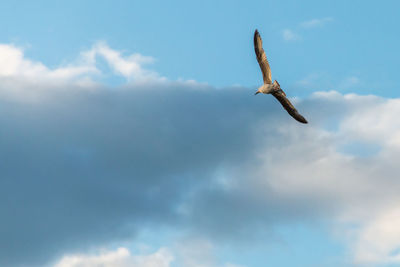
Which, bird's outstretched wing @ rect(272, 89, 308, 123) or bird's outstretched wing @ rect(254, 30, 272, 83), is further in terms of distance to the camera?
bird's outstretched wing @ rect(272, 89, 308, 123)

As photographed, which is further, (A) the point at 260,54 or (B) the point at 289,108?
(B) the point at 289,108

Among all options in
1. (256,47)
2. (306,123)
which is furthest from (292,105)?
(256,47)

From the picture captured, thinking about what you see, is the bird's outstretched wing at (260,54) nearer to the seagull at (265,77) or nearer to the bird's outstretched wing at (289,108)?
the seagull at (265,77)

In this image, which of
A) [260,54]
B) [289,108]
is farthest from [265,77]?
[289,108]

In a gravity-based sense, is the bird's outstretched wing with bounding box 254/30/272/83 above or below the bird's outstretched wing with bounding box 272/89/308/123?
above

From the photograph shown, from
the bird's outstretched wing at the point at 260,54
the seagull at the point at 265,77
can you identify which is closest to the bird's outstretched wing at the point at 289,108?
the seagull at the point at 265,77

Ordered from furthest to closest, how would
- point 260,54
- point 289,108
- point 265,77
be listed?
point 289,108
point 265,77
point 260,54

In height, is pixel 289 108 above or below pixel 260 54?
below

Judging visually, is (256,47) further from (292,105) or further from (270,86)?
(292,105)

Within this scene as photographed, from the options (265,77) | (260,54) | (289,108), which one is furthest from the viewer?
(289,108)

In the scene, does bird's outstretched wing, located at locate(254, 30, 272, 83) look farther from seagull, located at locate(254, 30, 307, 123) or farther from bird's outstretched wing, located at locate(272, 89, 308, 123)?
bird's outstretched wing, located at locate(272, 89, 308, 123)

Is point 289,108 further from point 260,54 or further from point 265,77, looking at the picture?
point 260,54

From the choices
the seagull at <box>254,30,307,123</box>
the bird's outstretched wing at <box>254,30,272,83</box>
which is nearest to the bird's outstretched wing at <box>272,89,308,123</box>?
the seagull at <box>254,30,307,123</box>

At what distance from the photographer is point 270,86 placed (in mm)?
66500
